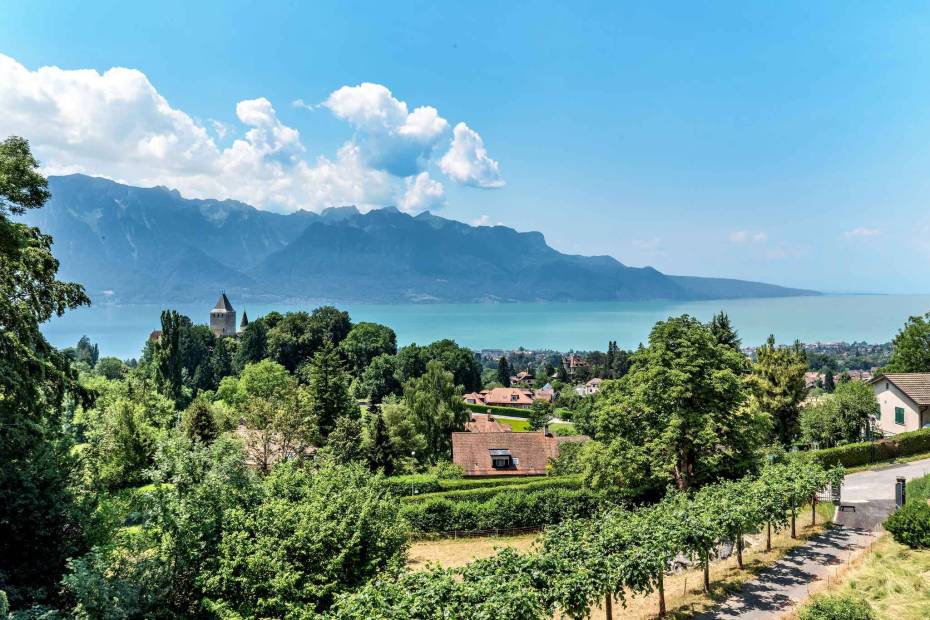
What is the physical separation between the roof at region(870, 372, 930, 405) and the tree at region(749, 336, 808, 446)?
5.05 metres

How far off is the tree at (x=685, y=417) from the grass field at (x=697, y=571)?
118 inches

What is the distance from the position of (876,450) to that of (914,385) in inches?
321

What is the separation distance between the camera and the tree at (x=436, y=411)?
4034cm

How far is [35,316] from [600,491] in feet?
65.1

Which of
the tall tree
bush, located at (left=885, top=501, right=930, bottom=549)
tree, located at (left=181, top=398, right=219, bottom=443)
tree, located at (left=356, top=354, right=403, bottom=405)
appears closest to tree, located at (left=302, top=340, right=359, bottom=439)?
tree, located at (left=181, top=398, right=219, bottom=443)

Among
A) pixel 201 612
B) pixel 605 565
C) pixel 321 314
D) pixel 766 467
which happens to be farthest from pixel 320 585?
pixel 321 314

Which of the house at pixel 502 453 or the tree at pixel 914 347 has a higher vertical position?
the tree at pixel 914 347

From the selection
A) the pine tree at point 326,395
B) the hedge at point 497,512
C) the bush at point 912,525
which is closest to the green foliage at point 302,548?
the hedge at point 497,512

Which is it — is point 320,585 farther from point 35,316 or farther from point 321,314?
point 321,314

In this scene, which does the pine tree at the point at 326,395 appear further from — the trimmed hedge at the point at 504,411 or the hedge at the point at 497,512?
the trimmed hedge at the point at 504,411

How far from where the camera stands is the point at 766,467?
19.2m

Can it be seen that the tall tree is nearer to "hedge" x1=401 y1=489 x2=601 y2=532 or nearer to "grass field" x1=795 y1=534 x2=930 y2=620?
"hedge" x1=401 y1=489 x2=601 y2=532

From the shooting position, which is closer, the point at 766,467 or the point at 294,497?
the point at 294,497

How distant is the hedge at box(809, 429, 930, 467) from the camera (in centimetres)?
2602
